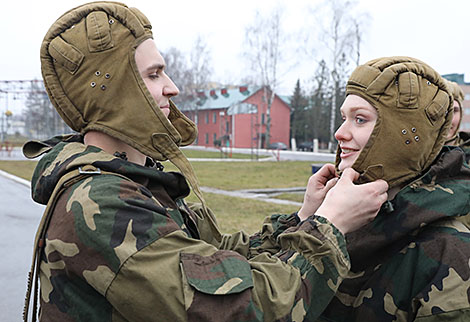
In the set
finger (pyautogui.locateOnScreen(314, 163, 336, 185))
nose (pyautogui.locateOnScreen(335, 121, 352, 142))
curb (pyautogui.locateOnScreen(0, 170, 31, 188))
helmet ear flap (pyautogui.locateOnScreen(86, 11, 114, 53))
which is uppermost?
helmet ear flap (pyautogui.locateOnScreen(86, 11, 114, 53))

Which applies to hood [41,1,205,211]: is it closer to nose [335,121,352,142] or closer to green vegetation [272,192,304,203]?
nose [335,121,352,142]

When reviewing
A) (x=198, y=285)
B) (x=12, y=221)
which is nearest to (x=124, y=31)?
(x=198, y=285)

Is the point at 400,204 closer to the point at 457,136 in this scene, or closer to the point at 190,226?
the point at 190,226

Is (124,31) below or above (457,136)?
above

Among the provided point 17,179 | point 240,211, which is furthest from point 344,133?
point 17,179

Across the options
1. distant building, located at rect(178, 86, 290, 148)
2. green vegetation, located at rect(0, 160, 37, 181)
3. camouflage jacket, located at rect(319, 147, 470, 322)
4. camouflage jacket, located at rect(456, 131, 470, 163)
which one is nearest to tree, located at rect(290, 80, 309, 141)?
distant building, located at rect(178, 86, 290, 148)

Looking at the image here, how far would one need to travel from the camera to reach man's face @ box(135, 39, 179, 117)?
1697mm

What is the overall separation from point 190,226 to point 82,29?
0.87 metres

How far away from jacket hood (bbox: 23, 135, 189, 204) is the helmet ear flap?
1.16ft

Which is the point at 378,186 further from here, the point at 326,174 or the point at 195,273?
the point at 195,273

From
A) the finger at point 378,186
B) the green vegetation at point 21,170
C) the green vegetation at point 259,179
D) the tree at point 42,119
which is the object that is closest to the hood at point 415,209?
the finger at point 378,186

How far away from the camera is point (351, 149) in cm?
196

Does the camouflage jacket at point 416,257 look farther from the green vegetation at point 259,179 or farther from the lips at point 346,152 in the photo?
the green vegetation at point 259,179

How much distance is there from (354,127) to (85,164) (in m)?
1.10
